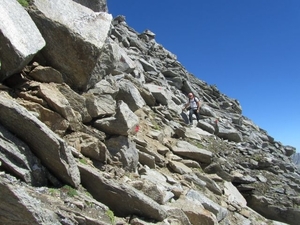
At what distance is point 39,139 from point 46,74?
4167 mm

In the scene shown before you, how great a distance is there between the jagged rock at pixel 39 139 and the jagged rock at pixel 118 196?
2.31ft

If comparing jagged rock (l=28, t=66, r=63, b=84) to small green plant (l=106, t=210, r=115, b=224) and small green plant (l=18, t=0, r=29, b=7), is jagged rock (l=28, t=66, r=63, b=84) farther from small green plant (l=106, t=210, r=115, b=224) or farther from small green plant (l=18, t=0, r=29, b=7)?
small green plant (l=106, t=210, r=115, b=224)

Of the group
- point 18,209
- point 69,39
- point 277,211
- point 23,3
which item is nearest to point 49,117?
point 69,39

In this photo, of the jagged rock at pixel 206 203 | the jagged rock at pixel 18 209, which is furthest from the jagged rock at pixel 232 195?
the jagged rock at pixel 18 209

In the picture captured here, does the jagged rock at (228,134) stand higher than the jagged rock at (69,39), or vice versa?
the jagged rock at (228,134)

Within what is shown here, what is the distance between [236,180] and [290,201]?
13.7 ft

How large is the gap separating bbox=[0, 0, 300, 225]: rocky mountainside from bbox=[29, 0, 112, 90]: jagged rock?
0.04 metres

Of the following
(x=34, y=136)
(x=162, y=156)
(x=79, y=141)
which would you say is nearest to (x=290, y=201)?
(x=162, y=156)

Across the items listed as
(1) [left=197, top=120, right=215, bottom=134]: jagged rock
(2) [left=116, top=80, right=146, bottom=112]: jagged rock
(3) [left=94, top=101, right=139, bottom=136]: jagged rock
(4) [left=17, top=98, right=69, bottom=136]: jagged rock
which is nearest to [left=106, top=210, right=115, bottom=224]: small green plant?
(4) [left=17, top=98, right=69, bottom=136]: jagged rock

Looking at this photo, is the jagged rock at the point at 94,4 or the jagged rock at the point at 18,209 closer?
the jagged rock at the point at 18,209

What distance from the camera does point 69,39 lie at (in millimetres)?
12062

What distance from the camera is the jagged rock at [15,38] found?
32.1 ft

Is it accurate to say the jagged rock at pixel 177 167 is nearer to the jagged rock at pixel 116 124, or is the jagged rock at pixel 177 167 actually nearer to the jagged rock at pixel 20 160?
the jagged rock at pixel 116 124

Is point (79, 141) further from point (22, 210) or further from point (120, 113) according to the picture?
point (22, 210)
